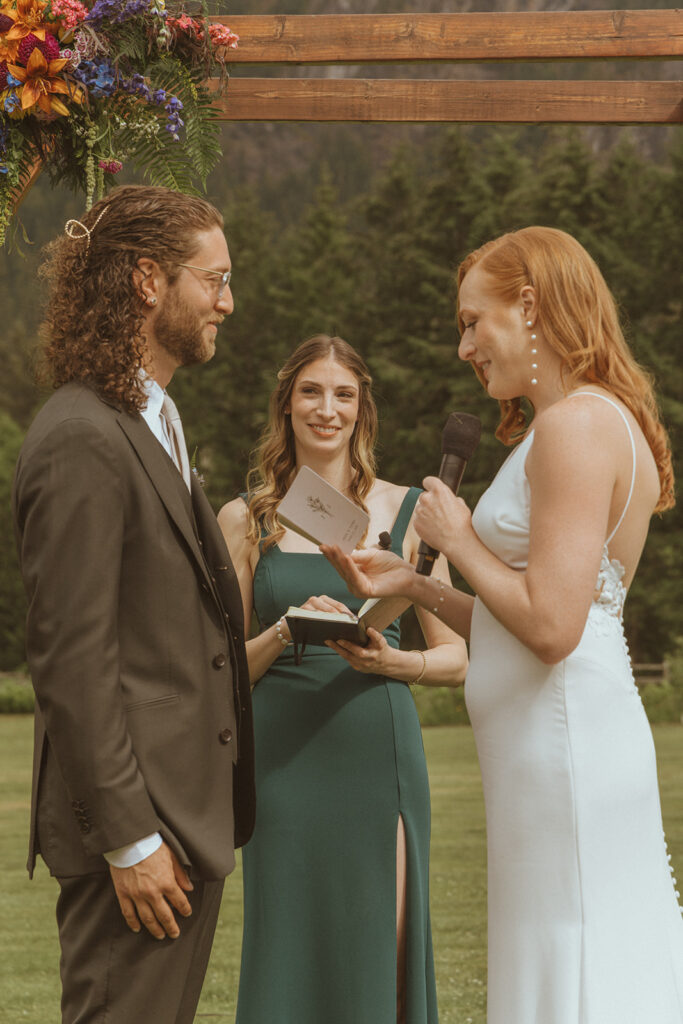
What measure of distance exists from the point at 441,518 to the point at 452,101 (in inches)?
90.1

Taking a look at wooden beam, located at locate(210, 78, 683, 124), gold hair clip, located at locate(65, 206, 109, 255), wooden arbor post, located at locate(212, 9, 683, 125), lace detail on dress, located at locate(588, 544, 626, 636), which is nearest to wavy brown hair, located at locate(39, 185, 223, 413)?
gold hair clip, located at locate(65, 206, 109, 255)

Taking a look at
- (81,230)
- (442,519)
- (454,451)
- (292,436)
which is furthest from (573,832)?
(292,436)

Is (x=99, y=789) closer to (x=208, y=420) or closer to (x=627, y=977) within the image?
(x=627, y=977)

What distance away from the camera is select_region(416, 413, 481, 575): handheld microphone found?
2.83 m

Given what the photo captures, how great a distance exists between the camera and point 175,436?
8.84 ft

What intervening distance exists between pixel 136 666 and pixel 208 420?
24.6 m

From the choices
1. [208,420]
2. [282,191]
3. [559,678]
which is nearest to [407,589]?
[559,678]

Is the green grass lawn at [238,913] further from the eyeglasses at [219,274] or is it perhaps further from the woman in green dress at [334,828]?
the eyeglasses at [219,274]

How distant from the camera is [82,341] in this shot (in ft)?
8.28

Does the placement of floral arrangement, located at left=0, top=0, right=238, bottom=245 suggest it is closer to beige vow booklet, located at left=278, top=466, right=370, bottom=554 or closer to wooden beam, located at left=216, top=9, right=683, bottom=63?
wooden beam, located at left=216, top=9, right=683, bottom=63

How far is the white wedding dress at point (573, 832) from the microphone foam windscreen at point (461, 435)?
1.18 feet

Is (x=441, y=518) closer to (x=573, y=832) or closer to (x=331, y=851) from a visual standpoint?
(x=573, y=832)

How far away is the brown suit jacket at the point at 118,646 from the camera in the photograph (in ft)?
7.43

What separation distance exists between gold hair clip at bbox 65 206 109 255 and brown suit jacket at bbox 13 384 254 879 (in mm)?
368
